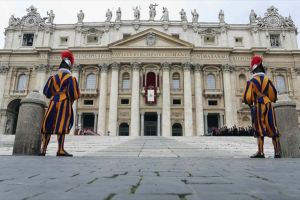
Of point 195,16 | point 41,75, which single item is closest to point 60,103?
point 41,75

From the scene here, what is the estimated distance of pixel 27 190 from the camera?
174 centimetres

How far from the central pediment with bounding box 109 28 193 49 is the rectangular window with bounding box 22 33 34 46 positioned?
39.6 feet

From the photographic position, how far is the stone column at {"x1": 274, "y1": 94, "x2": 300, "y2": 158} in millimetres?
6180

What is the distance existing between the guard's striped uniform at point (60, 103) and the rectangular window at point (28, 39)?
32.3m

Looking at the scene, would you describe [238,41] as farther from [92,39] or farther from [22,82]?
[22,82]

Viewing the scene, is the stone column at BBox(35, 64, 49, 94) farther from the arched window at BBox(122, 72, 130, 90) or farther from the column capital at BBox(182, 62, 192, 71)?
the column capital at BBox(182, 62, 192, 71)

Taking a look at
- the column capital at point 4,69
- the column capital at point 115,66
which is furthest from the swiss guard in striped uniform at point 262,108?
the column capital at point 4,69

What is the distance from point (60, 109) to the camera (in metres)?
6.20

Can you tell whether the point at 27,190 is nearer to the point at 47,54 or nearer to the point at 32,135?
the point at 32,135

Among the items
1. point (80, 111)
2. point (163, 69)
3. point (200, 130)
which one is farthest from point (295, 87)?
point (80, 111)

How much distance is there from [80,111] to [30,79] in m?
8.29

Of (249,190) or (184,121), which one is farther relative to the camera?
(184,121)

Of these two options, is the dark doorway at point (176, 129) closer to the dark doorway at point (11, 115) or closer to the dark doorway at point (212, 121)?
the dark doorway at point (212, 121)

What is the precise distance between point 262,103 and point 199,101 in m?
24.5
